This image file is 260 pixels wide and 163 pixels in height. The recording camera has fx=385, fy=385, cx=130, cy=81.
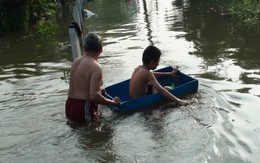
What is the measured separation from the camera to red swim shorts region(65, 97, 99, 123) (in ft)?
18.8

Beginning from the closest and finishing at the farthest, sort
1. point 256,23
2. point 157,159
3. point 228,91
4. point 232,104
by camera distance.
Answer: point 157,159, point 232,104, point 228,91, point 256,23

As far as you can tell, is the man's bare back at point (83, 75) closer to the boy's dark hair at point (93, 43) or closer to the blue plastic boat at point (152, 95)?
the boy's dark hair at point (93, 43)

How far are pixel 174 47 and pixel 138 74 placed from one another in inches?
192

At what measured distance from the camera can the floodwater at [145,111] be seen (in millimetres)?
4949

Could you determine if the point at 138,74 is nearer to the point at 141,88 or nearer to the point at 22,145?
the point at 141,88

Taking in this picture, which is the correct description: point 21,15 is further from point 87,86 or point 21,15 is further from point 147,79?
point 87,86

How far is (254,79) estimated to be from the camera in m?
7.46

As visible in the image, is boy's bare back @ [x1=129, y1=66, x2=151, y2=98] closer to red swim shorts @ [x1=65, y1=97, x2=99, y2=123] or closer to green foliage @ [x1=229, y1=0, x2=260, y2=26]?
red swim shorts @ [x1=65, y1=97, x2=99, y2=123]

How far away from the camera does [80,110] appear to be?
5.77 meters

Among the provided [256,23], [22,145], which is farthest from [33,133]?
[256,23]

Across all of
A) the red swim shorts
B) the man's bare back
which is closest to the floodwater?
the red swim shorts

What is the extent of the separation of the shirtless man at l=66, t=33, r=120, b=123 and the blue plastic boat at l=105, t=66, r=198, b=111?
0.31m

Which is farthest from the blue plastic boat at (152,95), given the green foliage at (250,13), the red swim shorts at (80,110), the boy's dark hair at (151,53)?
the green foliage at (250,13)

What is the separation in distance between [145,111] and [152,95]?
11.4 inches
